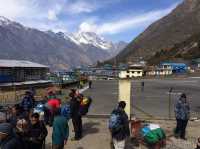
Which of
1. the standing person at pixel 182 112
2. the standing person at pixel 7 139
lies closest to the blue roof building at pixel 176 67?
the standing person at pixel 182 112

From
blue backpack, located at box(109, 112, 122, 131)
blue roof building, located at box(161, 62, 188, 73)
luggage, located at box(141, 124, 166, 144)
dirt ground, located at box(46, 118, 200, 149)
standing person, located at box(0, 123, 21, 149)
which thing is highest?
blue roof building, located at box(161, 62, 188, 73)

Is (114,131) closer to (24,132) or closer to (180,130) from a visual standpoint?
(24,132)

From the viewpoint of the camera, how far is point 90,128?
16156 millimetres

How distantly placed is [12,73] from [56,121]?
6249cm

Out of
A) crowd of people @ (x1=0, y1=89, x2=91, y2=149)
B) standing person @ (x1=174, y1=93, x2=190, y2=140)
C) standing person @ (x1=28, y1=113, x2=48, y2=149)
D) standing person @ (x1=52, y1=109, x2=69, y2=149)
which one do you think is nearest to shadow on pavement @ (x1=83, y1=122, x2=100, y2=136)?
crowd of people @ (x1=0, y1=89, x2=91, y2=149)

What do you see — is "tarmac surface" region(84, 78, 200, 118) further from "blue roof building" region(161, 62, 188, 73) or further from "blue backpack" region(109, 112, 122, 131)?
"blue roof building" region(161, 62, 188, 73)

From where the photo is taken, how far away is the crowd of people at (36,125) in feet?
22.6

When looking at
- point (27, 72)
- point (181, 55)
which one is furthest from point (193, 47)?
point (27, 72)

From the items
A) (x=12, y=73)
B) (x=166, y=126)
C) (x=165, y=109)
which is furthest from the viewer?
(x=12, y=73)

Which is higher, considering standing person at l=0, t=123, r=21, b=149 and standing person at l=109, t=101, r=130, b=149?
standing person at l=0, t=123, r=21, b=149

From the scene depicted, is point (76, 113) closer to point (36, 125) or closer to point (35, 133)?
point (36, 125)

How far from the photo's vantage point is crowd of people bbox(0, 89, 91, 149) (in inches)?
271

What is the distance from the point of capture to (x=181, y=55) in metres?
179

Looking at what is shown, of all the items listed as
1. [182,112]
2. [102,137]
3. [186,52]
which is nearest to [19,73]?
[102,137]
